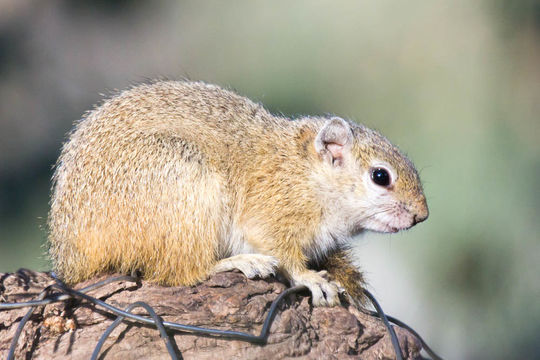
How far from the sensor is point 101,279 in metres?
3.29

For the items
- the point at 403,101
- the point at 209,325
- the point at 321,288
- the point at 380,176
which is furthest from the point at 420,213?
the point at 403,101

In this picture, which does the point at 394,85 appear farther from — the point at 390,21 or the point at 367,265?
the point at 367,265

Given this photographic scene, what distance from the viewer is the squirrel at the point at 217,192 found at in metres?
3.27

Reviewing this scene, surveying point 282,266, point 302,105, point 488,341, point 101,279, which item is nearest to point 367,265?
point 488,341

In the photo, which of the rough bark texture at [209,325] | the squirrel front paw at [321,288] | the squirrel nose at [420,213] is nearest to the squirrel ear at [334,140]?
the squirrel nose at [420,213]

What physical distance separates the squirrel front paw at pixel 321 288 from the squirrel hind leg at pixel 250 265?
16 centimetres

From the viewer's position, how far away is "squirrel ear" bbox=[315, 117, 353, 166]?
12.8 ft

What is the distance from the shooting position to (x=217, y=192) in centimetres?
343

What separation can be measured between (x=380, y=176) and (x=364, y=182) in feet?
0.31

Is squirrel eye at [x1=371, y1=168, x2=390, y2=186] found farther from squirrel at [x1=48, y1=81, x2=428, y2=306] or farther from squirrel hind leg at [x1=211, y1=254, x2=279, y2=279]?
squirrel hind leg at [x1=211, y1=254, x2=279, y2=279]

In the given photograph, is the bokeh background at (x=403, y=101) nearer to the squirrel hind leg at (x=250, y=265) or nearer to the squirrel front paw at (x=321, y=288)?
the squirrel front paw at (x=321, y=288)

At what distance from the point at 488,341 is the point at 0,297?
16.8ft

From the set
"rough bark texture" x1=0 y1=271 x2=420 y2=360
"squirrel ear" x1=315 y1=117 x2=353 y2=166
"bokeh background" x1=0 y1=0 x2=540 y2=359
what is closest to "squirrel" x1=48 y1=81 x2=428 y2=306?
"squirrel ear" x1=315 y1=117 x2=353 y2=166

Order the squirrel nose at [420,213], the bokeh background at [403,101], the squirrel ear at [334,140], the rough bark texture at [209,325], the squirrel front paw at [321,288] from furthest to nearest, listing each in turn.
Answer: the bokeh background at [403,101] → the squirrel ear at [334,140] → the squirrel nose at [420,213] → the squirrel front paw at [321,288] → the rough bark texture at [209,325]
